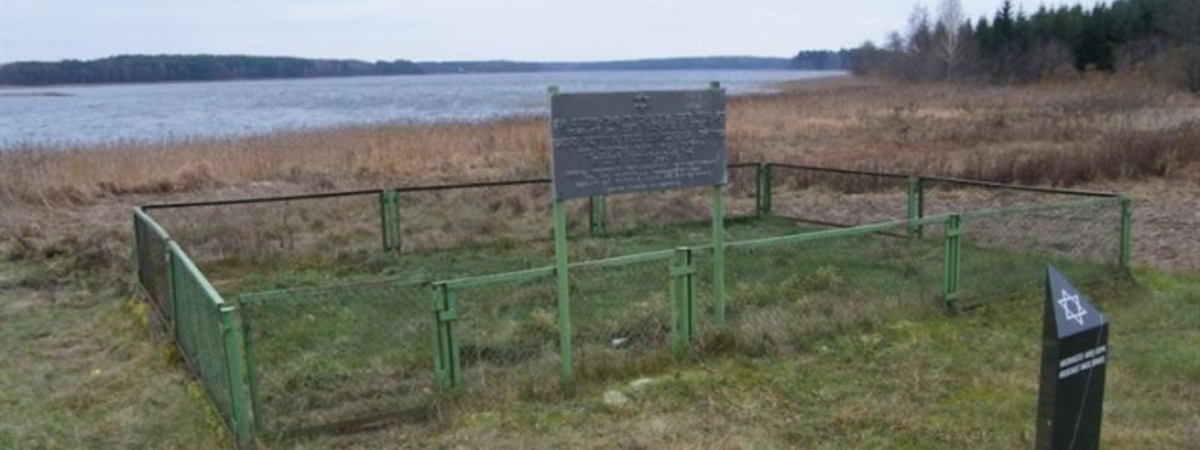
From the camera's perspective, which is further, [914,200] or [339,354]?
[914,200]

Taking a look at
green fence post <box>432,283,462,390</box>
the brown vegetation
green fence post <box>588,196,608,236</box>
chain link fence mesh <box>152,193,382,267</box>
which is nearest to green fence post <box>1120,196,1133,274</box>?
green fence post <box>588,196,608,236</box>

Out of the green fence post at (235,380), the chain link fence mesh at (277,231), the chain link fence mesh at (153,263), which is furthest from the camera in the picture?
the chain link fence mesh at (277,231)

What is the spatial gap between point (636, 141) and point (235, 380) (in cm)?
263

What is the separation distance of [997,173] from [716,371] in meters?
11.9

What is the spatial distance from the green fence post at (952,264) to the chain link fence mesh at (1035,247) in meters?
0.18

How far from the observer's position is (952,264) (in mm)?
7828

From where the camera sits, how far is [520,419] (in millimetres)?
5602

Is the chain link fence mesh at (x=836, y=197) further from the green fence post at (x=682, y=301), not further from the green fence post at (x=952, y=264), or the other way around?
the green fence post at (x=682, y=301)

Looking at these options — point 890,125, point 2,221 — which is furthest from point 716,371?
point 890,125

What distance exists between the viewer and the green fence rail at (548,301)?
582 centimetres

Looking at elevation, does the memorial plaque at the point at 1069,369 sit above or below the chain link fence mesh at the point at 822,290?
above

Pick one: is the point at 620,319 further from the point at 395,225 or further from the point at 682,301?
the point at 395,225

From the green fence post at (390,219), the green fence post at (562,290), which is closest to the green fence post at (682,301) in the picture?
the green fence post at (562,290)

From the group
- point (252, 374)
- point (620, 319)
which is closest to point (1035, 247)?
point (620, 319)
